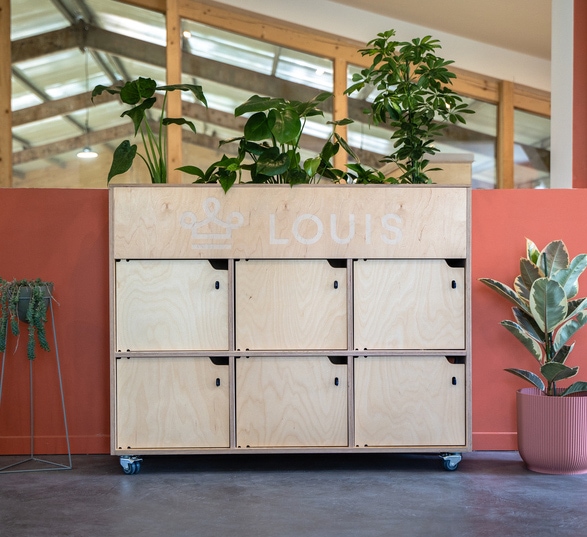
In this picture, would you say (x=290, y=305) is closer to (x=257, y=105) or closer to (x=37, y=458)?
(x=257, y=105)

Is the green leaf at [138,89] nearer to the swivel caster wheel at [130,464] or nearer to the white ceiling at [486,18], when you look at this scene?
the swivel caster wheel at [130,464]

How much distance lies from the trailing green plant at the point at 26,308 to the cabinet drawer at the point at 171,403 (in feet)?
1.51

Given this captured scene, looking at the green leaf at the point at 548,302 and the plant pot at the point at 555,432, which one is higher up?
the green leaf at the point at 548,302

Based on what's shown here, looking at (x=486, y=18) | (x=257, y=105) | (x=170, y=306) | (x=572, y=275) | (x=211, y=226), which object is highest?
(x=486, y=18)

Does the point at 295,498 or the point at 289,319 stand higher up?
the point at 289,319

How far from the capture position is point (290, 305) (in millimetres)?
3650

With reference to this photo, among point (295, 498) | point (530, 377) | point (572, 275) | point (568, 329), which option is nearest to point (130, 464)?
Answer: point (295, 498)

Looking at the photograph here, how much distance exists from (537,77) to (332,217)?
4524 mm

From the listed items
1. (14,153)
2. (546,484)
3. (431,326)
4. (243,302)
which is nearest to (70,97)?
(14,153)

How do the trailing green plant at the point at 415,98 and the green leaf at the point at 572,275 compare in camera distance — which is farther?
the trailing green plant at the point at 415,98

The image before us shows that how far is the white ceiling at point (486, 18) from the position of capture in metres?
6.07

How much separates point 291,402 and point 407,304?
2.42ft

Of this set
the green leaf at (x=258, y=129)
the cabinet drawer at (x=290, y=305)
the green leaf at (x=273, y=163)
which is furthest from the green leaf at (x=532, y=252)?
the green leaf at (x=258, y=129)

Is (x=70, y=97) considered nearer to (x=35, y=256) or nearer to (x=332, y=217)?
(x=35, y=256)
